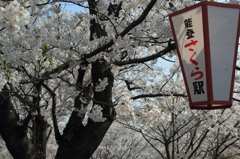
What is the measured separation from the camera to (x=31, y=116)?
418 cm

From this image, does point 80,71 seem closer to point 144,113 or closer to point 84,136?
point 84,136

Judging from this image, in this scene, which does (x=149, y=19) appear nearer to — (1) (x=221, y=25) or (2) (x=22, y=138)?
(1) (x=221, y=25)

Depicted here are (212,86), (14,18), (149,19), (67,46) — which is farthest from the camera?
(149,19)

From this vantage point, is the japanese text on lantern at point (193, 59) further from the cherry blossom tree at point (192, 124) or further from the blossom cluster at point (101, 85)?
the cherry blossom tree at point (192, 124)

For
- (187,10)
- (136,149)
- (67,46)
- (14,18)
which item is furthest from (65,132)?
(136,149)

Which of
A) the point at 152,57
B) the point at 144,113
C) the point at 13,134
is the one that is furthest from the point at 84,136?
the point at 152,57

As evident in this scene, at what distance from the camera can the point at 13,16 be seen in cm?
190

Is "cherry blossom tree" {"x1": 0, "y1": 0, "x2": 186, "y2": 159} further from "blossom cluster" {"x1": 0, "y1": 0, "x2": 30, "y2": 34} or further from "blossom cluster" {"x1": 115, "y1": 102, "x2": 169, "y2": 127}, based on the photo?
"blossom cluster" {"x1": 0, "y1": 0, "x2": 30, "y2": 34}

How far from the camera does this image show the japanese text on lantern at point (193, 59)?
2.32 m

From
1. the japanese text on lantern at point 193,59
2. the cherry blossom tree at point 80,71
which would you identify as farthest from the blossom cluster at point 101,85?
the japanese text on lantern at point 193,59

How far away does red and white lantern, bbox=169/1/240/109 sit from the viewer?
226 centimetres

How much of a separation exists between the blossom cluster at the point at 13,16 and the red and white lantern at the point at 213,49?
64.8 inches

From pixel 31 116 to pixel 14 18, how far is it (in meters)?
2.68

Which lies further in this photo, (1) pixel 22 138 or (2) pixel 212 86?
(1) pixel 22 138
